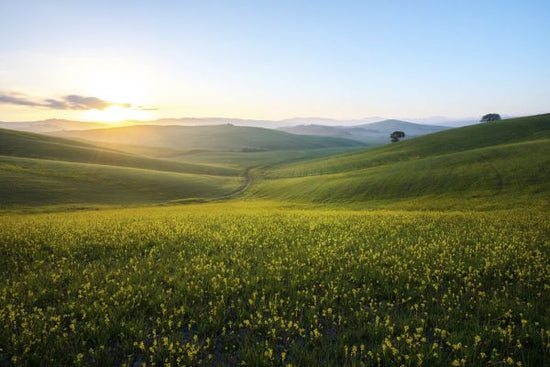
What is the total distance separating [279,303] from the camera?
Result: 847 centimetres

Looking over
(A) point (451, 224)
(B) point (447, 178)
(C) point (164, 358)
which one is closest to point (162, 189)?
(B) point (447, 178)

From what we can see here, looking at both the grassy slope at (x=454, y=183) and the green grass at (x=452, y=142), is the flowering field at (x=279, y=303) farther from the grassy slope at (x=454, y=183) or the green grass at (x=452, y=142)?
the green grass at (x=452, y=142)

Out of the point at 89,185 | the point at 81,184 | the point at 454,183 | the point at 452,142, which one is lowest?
the point at 89,185

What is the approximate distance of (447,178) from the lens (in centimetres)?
4997

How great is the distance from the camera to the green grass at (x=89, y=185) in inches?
2080

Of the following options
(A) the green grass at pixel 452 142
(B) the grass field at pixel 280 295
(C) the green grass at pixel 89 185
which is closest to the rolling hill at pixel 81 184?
(C) the green grass at pixel 89 185

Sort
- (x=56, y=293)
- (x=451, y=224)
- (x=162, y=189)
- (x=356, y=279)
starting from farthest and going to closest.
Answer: (x=162, y=189) → (x=451, y=224) → (x=356, y=279) → (x=56, y=293)

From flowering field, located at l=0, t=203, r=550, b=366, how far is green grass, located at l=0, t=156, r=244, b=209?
45.5 meters

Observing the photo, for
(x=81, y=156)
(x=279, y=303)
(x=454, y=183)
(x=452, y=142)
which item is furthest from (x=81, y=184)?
(x=452, y=142)

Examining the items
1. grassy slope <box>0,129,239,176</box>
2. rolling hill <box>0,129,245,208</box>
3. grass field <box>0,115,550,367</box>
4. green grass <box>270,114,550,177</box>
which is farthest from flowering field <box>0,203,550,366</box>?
grassy slope <box>0,129,239,176</box>

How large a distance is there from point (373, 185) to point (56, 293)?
169 feet

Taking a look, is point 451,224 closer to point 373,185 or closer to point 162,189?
point 373,185

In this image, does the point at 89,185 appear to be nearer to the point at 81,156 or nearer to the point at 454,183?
the point at 81,156

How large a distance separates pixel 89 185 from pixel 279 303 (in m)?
71.0
